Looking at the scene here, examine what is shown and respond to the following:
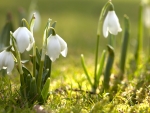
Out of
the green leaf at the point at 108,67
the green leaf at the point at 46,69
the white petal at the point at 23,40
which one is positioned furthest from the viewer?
the green leaf at the point at 108,67

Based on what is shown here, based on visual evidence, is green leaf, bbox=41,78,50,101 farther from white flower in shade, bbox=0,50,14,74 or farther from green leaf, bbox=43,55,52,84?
white flower in shade, bbox=0,50,14,74

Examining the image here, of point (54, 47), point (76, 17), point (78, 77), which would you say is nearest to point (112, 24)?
point (54, 47)

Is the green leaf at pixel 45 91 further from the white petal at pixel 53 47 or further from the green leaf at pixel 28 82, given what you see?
the white petal at pixel 53 47

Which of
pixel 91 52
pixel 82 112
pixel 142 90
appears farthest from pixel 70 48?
pixel 82 112

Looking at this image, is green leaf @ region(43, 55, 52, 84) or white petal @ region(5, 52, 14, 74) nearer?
white petal @ region(5, 52, 14, 74)

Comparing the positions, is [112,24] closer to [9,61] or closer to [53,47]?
[53,47]

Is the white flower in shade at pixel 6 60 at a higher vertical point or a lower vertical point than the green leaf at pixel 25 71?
higher

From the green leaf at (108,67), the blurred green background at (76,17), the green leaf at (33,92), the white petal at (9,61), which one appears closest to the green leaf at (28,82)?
the green leaf at (33,92)

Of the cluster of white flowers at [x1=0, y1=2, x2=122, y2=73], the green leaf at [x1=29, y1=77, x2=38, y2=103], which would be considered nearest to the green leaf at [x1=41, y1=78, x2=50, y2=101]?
the green leaf at [x1=29, y1=77, x2=38, y2=103]
